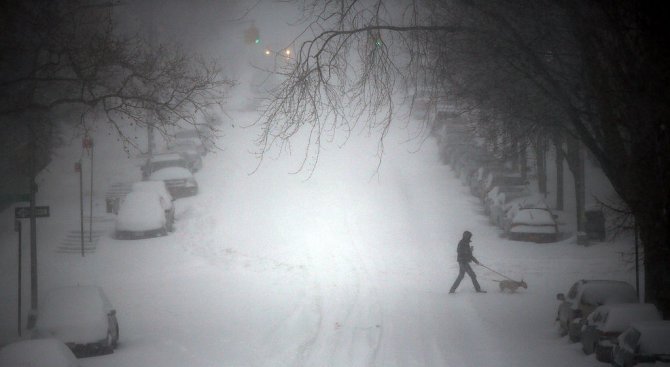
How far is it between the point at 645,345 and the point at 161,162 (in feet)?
100

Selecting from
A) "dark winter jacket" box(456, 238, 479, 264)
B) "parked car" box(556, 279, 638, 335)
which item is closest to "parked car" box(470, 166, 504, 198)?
"dark winter jacket" box(456, 238, 479, 264)

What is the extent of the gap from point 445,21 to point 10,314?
1416 centimetres

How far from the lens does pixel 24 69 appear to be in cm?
1242

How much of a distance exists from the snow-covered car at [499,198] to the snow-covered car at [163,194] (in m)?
14.0

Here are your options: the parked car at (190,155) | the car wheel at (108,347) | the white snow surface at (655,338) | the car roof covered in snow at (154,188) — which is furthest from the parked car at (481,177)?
the white snow surface at (655,338)

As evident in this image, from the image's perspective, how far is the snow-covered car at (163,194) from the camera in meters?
27.5

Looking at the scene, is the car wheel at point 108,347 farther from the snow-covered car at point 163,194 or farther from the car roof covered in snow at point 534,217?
the car roof covered in snow at point 534,217

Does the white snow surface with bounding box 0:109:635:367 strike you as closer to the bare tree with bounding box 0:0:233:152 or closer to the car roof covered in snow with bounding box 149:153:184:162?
the car roof covered in snow with bounding box 149:153:184:162

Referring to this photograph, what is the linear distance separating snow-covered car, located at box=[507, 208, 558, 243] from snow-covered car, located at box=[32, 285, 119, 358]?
53.4ft

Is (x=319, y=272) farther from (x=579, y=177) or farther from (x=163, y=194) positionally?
(x=579, y=177)

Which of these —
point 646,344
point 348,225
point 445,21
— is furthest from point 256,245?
point 646,344

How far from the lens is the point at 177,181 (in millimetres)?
33031

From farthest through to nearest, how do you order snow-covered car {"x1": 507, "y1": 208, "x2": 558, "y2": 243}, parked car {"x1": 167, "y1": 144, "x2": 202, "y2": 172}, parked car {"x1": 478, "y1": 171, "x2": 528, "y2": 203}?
parked car {"x1": 167, "y1": 144, "x2": 202, "y2": 172}
parked car {"x1": 478, "y1": 171, "x2": 528, "y2": 203}
snow-covered car {"x1": 507, "y1": 208, "x2": 558, "y2": 243}

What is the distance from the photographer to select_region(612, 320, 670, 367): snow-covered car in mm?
8359
